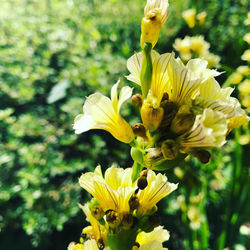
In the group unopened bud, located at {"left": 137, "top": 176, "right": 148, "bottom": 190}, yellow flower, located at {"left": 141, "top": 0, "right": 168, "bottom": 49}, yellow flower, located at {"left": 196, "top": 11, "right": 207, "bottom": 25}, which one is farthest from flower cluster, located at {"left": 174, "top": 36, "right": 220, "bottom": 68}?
unopened bud, located at {"left": 137, "top": 176, "right": 148, "bottom": 190}

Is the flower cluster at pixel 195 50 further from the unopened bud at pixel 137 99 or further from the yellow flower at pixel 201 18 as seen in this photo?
the unopened bud at pixel 137 99

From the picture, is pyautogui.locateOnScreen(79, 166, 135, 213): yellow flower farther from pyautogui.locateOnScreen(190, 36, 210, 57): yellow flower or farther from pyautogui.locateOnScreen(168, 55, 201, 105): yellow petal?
pyautogui.locateOnScreen(190, 36, 210, 57): yellow flower

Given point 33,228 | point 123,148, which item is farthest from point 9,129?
point 123,148

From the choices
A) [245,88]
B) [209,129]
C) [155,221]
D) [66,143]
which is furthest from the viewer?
[66,143]

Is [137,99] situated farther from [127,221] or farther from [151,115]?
[127,221]

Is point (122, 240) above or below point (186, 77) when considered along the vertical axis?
below

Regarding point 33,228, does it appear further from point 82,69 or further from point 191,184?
point 82,69

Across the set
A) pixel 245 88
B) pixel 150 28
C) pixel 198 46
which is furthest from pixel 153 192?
pixel 198 46
